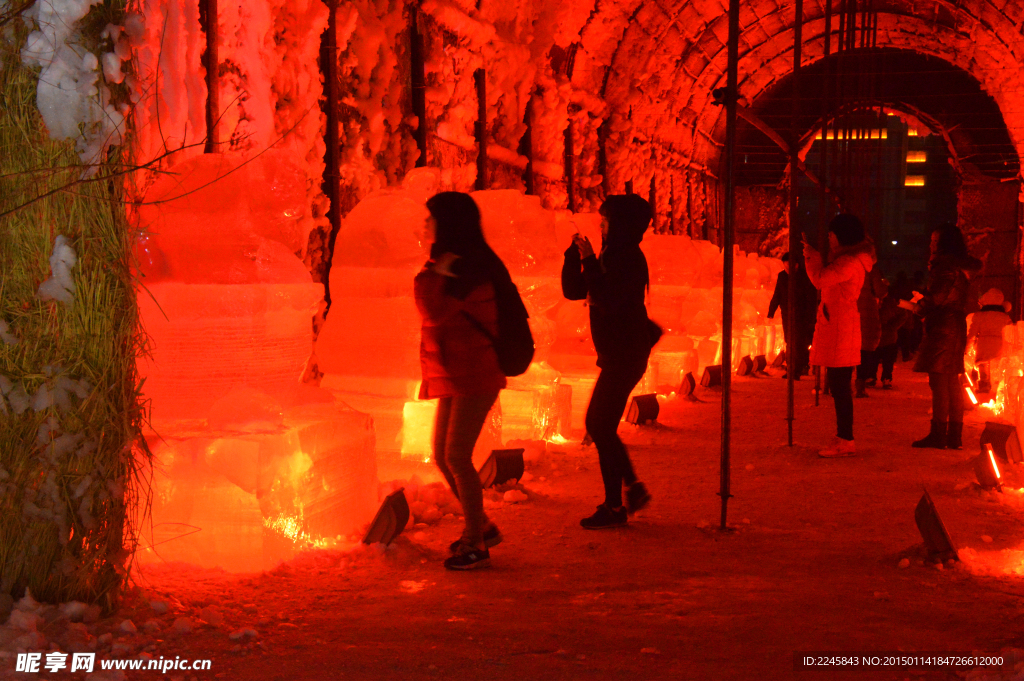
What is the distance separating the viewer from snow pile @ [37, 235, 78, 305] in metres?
3.11

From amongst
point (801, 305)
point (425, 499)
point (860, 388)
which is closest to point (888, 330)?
point (860, 388)

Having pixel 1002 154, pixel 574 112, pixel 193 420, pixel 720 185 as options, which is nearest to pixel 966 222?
pixel 1002 154

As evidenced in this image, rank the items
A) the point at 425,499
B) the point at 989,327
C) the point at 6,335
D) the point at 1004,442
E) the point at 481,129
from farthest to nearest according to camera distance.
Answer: the point at 989,327
the point at 481,129
the point at 1004,442
the point at 425,499
the point at 6,335

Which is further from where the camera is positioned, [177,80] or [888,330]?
[888,330]

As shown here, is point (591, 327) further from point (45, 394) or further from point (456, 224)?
point (45, 394)

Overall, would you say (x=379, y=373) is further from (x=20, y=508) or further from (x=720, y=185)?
(x=720, y=185)

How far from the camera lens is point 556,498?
537cm

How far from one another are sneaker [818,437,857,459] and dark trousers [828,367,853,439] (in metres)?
0.04

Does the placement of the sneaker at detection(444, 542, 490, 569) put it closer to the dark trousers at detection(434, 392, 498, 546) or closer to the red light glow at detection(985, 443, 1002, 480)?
the dark trousers at detection(434, 392, 498, 546)

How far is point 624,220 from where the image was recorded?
4.80 metres

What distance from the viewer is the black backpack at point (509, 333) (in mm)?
4047

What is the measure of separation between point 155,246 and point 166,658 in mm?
1845

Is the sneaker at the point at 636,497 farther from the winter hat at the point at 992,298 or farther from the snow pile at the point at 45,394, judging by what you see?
the winter hat at the point at 992,298

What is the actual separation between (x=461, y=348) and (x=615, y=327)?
1.02 m
